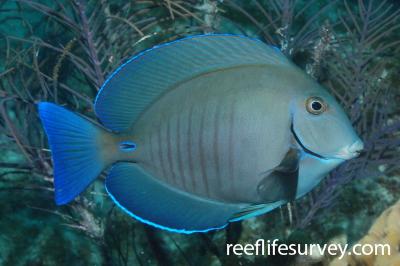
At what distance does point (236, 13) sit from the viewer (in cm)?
411

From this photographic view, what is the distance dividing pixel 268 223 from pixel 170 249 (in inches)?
30.6

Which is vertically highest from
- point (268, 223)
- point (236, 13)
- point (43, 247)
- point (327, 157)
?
point (236, 13)

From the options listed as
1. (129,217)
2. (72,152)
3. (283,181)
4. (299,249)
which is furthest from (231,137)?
(129,217)

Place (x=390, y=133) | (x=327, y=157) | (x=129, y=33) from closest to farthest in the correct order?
1. (x=327, y=157)
2. (x=390, y=133)
3. (x=129, y=33)

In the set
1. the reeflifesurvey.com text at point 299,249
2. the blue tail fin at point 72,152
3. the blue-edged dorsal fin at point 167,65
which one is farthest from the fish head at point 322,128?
the reeflifesurvey.com text at point 299,249

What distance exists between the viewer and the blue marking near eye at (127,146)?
1464mm

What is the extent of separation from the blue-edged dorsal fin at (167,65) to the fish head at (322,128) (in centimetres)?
18

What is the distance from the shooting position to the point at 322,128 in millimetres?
1351

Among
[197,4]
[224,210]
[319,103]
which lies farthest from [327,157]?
[197,4]

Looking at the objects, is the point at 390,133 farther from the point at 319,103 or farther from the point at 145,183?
the point at 145,183

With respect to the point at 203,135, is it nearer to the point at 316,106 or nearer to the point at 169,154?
the point at 169,154

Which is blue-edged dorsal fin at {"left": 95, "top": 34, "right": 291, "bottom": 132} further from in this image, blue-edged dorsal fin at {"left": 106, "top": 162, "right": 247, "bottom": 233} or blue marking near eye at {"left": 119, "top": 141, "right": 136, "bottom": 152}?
blue-edged dorsal fin at {"left": 106, "top": 162, "right": 247, "bottom": 233}

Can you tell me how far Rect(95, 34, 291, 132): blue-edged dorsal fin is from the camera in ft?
4.68

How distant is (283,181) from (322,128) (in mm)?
226
